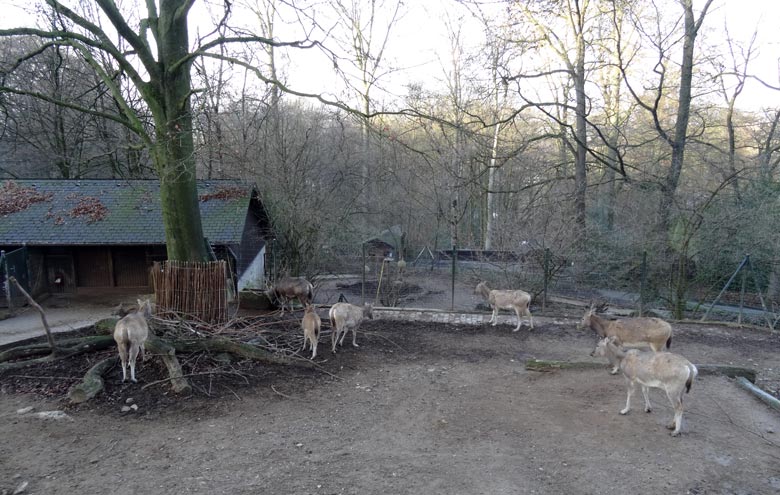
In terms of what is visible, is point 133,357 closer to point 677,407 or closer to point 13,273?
point 677,407

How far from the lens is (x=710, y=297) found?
15.4 m

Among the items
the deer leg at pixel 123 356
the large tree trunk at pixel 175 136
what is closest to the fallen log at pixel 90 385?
the deer leg at pixel 123 356

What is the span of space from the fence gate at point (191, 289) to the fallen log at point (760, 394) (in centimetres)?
963

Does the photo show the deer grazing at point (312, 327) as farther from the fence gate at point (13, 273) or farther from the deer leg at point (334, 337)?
the fence gate at point (13, 273)

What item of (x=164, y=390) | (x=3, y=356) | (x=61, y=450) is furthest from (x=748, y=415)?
(x=3, y=356)

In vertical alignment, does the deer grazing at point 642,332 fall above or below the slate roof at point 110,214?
below

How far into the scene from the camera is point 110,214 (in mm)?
17469

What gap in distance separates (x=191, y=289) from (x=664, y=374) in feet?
28.4

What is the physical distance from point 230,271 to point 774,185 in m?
17.8

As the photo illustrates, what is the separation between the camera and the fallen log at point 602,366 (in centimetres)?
851

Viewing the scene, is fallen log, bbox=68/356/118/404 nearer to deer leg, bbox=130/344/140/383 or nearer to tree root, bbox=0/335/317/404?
tree root, bbox=0/335/317/404

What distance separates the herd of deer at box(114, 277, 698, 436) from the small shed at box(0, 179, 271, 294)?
7633mm

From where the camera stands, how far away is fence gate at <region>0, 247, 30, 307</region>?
→ 14.9 meters

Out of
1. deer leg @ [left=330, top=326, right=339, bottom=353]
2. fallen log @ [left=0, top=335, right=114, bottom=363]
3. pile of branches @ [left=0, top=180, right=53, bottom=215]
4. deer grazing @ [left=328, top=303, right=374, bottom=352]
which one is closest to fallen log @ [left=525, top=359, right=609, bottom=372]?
deer grazing @ [left=328, top=303, right=374, bottom=352]
